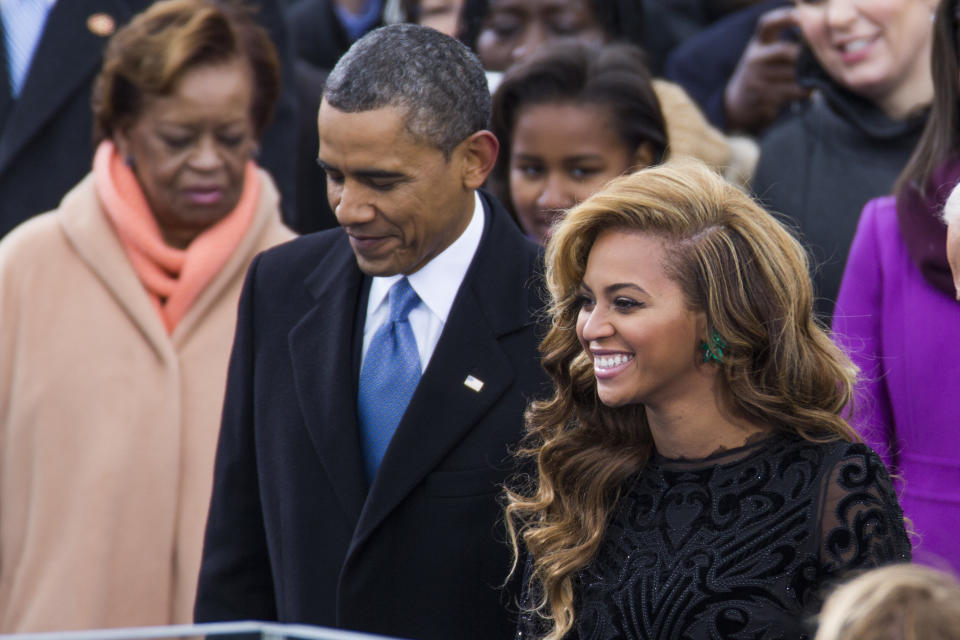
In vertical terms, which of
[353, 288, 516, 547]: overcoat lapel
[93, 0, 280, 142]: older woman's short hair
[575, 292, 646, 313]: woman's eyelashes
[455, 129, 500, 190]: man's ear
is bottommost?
[353, 288, 516, 547]: overcoat lapel

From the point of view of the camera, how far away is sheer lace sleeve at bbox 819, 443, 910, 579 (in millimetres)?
2396

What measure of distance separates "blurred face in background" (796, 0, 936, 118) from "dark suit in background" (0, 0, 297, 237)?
5.56 feet

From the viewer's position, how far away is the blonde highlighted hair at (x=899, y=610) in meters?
1.70

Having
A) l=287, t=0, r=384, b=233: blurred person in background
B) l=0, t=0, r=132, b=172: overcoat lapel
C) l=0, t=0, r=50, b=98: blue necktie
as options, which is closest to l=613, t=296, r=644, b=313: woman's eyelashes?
l=287, t=0, r=384, b=233: blurred person in background

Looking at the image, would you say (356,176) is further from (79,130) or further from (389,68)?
(79,130)

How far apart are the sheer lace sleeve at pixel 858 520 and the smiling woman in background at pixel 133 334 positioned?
1962 mm

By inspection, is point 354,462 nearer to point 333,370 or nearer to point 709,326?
point 333,370

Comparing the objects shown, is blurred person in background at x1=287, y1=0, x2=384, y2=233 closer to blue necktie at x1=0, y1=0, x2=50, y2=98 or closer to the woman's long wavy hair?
blue necktie at x1=0, y1=0, x2=50, y2=98

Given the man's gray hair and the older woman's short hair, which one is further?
the older woman's short hair

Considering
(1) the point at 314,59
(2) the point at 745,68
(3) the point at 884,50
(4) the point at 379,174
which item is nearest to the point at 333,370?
(4) the point at 379,174

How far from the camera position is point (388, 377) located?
301 centimetres

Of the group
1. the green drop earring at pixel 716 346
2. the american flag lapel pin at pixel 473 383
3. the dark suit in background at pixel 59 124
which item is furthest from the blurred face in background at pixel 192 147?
the green drop earring at pixel 716 346

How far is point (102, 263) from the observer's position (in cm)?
402

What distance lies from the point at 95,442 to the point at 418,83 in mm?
1479
